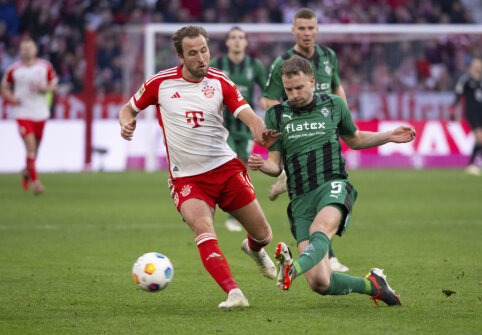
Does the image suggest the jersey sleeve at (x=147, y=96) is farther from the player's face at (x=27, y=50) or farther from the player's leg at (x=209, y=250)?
the player's face at (x=27, y=50)

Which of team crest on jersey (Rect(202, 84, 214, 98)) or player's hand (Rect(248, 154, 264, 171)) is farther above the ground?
team crest on jersey (Rect(202, 84, 214, 98))

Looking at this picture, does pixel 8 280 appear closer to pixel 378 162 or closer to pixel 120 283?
pixel 120 283

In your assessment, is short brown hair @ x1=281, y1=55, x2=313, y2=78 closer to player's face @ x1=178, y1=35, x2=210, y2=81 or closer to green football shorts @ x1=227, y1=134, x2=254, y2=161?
player's face @ x1=178, y1=35, x2=210, y2=81

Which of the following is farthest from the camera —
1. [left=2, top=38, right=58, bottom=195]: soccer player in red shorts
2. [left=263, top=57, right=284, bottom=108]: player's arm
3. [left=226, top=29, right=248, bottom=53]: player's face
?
[left=2, top=38, right=58, bottom=195]: soccer player in red shorts

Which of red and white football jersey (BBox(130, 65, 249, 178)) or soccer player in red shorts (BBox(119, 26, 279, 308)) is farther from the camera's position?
red and white football jersey (BBox(130, 65, 249, 178))

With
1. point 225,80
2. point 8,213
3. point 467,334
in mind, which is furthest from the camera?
point 8,213

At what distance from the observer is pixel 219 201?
6.59m

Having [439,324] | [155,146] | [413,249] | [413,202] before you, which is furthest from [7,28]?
[439,324]

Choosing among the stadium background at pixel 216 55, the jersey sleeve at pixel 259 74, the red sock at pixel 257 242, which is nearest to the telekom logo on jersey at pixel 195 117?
the red sock at pixel 257 242

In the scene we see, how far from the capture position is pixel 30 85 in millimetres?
15688

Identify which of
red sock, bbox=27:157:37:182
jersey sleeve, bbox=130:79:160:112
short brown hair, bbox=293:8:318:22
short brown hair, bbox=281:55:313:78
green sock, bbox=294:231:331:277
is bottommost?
red sock, bbox=27:157:37:182

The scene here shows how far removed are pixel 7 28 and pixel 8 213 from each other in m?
13.0

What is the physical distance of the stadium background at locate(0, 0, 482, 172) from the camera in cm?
2017

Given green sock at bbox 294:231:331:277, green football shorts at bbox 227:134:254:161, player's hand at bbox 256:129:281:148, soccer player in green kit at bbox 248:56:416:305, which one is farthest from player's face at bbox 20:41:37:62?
green sock at bbox 294:231:331:277
